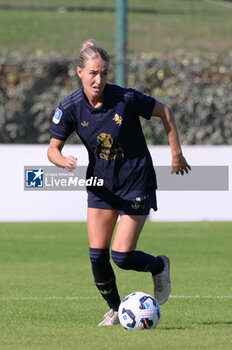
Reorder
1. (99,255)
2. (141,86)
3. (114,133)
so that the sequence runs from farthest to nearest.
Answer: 1. (141,86)
2. (99,255)
3. (114,133)

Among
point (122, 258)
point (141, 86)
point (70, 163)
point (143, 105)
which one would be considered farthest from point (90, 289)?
point (141, 86)

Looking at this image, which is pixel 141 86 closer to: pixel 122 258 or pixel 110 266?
pixel 110 266

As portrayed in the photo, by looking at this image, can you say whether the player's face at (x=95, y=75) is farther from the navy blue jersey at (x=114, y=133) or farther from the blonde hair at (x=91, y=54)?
the navy blue jersey at (x=114, y=133)

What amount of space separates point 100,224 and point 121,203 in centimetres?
22

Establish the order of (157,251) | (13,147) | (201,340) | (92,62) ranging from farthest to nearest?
1. (13,147)
2. (157,251)
3. (92,62)
4. (201,340)

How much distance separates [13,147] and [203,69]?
20.0 ft

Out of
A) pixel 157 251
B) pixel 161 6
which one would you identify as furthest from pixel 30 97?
pixel 161 6

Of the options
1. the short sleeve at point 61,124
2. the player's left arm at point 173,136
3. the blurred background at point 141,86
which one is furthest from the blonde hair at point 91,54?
the blurred background at point 141,86

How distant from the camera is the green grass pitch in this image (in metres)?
6.37

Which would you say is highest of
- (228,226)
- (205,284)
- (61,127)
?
(61,127)

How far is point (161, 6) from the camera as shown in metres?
29.5

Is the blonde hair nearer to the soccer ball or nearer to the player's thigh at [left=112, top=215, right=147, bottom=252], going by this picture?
the player's thigh at [left=112, top=215, right=147, bottom=252]

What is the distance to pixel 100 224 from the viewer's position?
6.95 meters

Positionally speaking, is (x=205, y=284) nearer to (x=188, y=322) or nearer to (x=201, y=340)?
(x=188, y=322)
